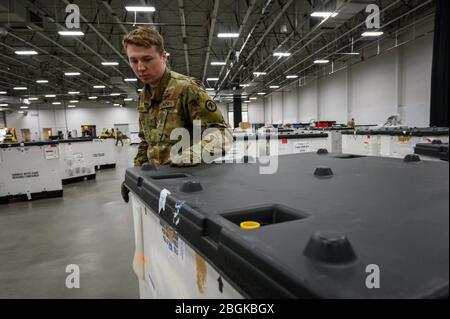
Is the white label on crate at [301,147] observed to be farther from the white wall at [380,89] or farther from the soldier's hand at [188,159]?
the white wall at [380,89]

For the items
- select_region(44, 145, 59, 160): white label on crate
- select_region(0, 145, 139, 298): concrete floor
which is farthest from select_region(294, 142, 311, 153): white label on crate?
select_region(44, 145, 59, 160): white label on crate

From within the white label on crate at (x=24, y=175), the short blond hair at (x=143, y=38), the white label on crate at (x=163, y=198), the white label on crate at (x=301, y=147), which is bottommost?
the white label on crate at (x=24, y=175)

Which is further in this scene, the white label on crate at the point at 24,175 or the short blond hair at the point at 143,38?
the white label on crate at the point at 24,175

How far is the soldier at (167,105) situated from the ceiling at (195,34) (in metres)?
7.02

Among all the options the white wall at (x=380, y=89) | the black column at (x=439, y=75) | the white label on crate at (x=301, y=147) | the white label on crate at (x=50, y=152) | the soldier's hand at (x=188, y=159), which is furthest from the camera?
the white wall at (x=380, y=89)

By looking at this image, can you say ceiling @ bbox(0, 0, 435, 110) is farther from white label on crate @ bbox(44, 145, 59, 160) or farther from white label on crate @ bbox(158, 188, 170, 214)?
white label on crate @ bbox(158, 188, 170, 214)

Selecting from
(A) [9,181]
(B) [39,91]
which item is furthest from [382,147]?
(B) [39,91]

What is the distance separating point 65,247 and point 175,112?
2.61 meters

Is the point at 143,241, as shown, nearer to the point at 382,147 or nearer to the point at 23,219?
the point at 23,219

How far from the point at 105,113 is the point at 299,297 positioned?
30457 mm

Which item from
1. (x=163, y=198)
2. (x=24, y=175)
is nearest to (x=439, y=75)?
(x=163, y=198)

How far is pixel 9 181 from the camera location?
575 centimetres

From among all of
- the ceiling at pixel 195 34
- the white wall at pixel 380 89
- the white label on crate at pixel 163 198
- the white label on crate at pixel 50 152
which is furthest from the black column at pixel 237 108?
the white label on crate at pixel 163 198

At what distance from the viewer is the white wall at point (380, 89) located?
35.4 ft
